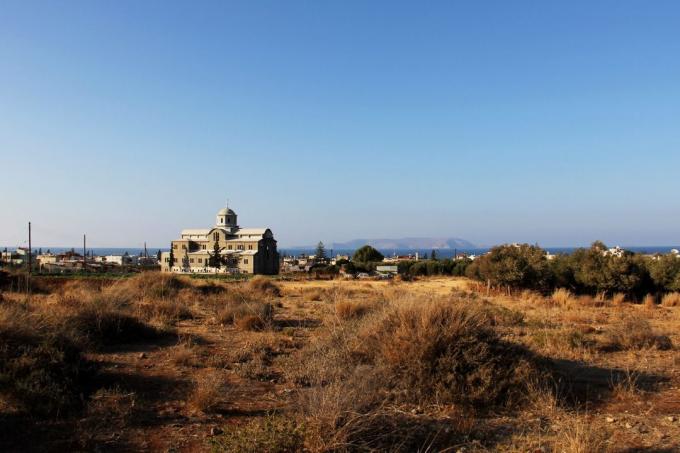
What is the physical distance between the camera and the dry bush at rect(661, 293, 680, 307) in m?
23.6

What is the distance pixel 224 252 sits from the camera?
74375 millimetres

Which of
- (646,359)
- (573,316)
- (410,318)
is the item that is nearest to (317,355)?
(410,318)

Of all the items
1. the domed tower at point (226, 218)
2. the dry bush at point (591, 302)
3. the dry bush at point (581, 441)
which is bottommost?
the dry bush at point (591, 302)

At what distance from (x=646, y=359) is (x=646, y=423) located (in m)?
4.86

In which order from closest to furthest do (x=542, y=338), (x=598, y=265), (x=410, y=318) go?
1. (x=410, y=318)
2. (x=542, y=338)
3. (x=598, y=265)

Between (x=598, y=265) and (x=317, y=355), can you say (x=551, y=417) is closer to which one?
(x=317, y=355)

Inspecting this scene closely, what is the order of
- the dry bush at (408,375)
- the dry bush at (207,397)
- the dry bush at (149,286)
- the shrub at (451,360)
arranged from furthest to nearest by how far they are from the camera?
the dry bush at (149,286), the shrub at (451,360), the dry bush at (207,397), the dry bush at (408,375)

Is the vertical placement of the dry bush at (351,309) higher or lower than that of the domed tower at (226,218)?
lower

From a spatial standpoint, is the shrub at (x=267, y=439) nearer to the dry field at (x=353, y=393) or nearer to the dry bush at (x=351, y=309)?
the dry field at (x=353, y=393)

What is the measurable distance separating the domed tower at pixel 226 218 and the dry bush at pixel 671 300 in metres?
69.9

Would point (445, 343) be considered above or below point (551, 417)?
above

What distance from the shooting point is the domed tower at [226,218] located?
281ft

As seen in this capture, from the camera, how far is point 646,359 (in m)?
10.6

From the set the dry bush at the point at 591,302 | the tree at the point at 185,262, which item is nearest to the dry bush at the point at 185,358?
the dry bush at the point at 591,302
